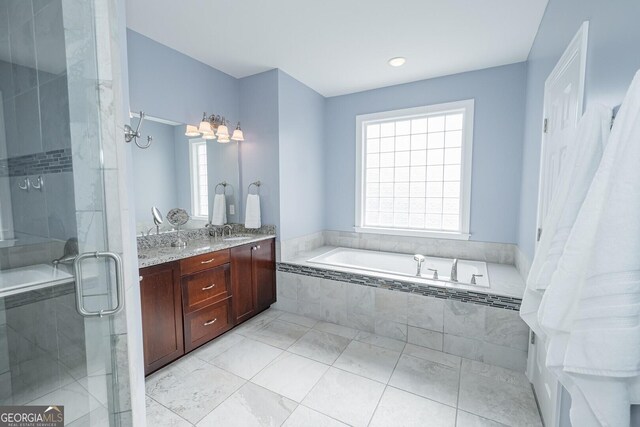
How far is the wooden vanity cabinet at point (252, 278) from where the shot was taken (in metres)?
2.60

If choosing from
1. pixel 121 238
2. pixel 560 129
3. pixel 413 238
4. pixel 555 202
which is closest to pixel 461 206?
pixel 413 238

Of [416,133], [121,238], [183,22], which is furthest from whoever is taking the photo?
[416,133]

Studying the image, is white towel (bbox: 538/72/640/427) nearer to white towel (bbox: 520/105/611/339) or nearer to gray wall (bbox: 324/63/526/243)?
white towel (bbox: 520/105/611/339)

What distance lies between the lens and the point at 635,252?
64cm

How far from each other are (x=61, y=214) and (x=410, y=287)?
2332 mm

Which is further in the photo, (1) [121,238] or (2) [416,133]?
(2) [416,133]

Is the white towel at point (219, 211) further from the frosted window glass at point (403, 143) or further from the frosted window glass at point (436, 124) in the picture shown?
the frosted window glass at point (436, 124)

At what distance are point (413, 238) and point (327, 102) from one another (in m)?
2.15

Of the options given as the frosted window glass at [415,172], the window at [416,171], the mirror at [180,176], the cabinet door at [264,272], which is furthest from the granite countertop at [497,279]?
the mirror at [180,176]

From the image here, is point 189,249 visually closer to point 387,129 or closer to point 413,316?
point 413,316

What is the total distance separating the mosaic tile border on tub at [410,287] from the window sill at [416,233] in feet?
3.31

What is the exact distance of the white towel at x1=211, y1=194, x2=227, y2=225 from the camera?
2.95 meters

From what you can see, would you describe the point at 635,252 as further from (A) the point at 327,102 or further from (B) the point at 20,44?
(A) the point at 327,102

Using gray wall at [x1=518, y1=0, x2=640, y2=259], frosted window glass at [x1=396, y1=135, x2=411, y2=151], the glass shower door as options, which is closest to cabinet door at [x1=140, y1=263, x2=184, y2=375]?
the glass shower door
